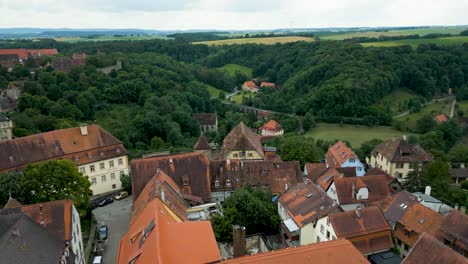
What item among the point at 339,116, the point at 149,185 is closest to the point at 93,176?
the point at 149,185

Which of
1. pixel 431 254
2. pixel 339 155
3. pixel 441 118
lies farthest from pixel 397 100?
pixel 431 254

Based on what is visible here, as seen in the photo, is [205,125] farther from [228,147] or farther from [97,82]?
[228,147]

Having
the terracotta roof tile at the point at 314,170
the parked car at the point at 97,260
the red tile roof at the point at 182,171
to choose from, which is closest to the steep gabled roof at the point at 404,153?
the terracotta roof tile at the point at 314,170

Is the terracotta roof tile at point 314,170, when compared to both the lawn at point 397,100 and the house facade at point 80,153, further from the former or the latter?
the lawn at point 397,100

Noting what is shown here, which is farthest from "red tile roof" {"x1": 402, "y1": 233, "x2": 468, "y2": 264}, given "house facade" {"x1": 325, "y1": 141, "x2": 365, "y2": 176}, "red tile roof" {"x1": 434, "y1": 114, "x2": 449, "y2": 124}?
"red tile roof" {"x1": 434, "y1": 114, "x2": 449, "y2": 124}

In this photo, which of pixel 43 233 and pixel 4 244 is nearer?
pixel 4 244
